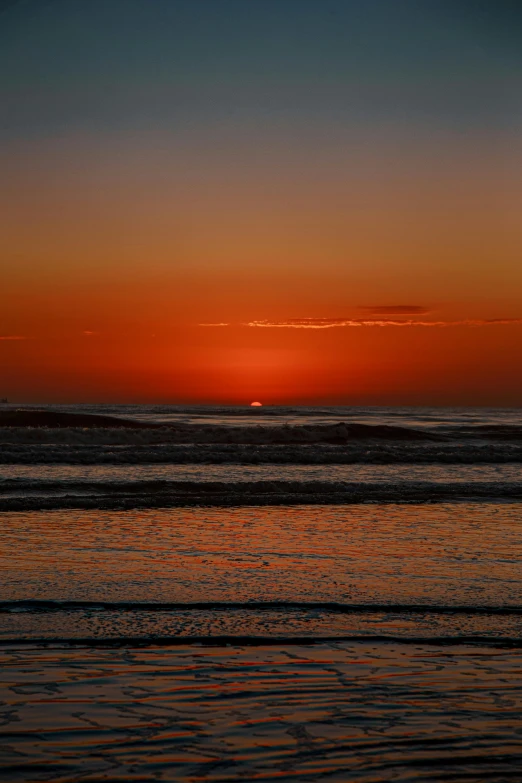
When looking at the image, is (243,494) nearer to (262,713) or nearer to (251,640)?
(251,640)

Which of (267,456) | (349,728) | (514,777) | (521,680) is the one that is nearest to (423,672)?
(521,680)

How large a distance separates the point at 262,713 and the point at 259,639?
1466 mm

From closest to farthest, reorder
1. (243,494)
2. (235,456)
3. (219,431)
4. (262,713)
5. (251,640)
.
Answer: (262,713), (251,640), (243,494), (235,456), (219,431)

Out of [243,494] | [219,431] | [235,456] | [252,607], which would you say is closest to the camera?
[252,607]

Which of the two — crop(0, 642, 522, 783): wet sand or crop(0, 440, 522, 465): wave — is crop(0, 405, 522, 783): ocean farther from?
crop(0, 440, 522, 465): wave

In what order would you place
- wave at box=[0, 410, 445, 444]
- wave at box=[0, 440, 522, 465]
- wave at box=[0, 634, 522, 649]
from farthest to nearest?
wave at box=[0, 410, 445, 444] → wave at box=[0, 440, 522, 465] → wave at box=[0, 634, 522, 649]

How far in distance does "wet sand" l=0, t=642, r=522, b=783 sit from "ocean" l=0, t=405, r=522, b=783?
0.01 meters

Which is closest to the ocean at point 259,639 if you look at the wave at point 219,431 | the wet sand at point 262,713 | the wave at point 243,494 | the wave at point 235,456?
the wet sand at point 262,713

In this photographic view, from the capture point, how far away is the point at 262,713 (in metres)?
4.46

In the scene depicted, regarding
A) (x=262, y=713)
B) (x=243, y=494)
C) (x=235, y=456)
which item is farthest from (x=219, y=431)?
(x=262, y=713)

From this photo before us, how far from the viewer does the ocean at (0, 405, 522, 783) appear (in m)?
4.00

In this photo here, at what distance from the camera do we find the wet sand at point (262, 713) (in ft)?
12.6

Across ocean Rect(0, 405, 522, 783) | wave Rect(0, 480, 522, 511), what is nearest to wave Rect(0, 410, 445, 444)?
wave Rect(0, 480, 522, 511)

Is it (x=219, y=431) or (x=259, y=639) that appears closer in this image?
→ (x=259, y=639)
